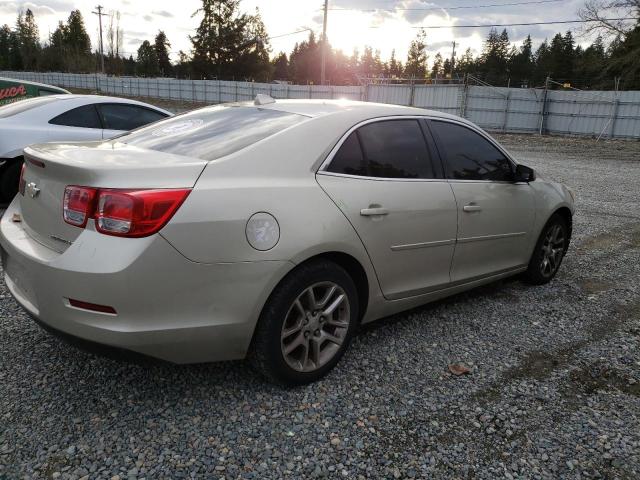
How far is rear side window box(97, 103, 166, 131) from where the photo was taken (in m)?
6.99

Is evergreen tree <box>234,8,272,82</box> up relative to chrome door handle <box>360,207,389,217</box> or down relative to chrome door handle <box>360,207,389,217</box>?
up

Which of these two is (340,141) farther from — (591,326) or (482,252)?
(591,326)

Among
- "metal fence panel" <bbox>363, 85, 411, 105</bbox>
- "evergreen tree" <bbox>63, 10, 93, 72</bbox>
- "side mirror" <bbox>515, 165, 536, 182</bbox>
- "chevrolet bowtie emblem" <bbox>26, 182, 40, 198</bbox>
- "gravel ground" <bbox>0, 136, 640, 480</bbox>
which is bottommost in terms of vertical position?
"gravel ground" <bbox>0, 136, 640, 480</bbox>

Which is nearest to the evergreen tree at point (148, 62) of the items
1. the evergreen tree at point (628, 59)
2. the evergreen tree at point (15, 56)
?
the evergreen tree at point (15, 56)

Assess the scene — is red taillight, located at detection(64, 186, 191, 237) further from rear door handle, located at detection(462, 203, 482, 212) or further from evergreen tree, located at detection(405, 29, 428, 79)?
evergreen tree, located at detection(405, 29, 428, 79)

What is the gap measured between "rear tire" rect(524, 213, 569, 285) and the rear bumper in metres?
2.95

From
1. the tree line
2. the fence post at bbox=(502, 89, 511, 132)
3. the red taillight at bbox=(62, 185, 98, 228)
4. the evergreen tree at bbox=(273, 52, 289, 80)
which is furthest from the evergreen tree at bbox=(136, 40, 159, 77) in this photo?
the red taillight at bbox=(62, 185, 98, 228)

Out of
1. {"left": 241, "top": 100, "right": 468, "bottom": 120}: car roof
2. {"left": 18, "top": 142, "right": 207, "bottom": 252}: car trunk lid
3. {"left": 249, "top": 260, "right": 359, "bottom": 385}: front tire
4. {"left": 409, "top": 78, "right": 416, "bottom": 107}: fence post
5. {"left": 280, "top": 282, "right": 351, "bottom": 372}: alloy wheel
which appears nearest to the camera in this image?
{"left": 18, "top": 142, "right": 207, "bottom": 252}: car trunk lid

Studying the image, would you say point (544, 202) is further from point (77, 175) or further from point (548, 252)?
point (77, 175)

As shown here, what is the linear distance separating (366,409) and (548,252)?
290 cm

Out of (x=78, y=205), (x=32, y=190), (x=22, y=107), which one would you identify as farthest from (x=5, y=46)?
(x=78, y=205)

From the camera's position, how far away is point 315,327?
3.00 metres

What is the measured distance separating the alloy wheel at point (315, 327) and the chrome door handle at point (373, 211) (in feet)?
1.46

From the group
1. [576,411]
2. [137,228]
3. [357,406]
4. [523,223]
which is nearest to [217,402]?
[357,406]
